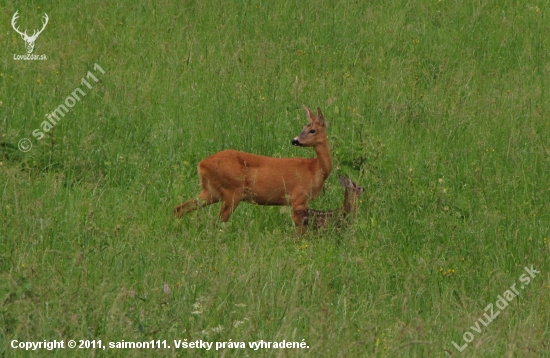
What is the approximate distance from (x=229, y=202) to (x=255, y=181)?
288 mm

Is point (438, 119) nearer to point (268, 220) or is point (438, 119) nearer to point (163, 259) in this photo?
point (268, 220)

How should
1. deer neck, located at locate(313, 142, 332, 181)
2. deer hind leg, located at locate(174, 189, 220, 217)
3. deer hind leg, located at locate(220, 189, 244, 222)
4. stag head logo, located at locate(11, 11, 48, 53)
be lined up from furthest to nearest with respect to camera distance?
stag head logo, located at locate(11, 11, 48, 53) < deer neck, located at locate(313, 142, 332, 181) < deer hind leg, located at locate(220, 189, 244, 222) < deer hind leg, located at locate(174, 189, 220, 217)

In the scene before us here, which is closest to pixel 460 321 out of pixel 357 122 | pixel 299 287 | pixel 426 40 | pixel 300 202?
pixel 299 287

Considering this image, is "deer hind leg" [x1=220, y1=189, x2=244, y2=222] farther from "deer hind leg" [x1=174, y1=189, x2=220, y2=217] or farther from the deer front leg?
the deer front leg

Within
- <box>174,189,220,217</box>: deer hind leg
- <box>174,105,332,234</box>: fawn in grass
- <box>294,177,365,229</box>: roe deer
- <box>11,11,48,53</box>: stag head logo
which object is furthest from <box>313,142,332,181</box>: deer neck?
<box>11,11,48,53</box>: stag head logo

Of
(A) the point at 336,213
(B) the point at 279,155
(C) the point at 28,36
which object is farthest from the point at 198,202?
(C) the point at 28,36

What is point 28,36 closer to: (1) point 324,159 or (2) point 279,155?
(2) point 279,155

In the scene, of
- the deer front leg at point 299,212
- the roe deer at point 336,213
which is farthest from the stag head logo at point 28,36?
the roe deer at point 336,213

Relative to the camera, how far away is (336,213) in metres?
7.91

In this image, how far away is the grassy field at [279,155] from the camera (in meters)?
5.36

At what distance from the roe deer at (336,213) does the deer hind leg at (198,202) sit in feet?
2.42

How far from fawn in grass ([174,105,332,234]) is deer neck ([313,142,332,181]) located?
0.05 meters

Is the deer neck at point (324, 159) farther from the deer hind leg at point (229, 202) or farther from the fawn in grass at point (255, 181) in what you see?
the deer hind leg at point (229, 202)

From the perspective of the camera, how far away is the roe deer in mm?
7770
